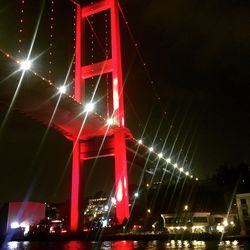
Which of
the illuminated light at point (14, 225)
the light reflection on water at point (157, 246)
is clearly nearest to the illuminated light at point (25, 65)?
the light reflection on water at point (157, 246)

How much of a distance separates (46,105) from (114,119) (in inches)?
193

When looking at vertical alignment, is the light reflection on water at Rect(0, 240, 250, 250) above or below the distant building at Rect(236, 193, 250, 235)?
below

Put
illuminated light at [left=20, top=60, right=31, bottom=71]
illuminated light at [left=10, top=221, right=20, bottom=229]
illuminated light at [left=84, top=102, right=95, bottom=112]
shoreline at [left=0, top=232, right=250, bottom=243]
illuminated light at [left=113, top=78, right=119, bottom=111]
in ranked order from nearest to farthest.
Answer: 1. shoreline at [left=0, top=232, right=250, bottom=243]
2. illuminated light at [left=20, top=60, right=31, bottom=71]
3. illuminated light at [left=84, top=102, right=95, bottom=112]
4. illuminated light at [left=113, top=78, right=119, bottom=111]
5. illuminated light at [left=10, top=221, right=20, bottom=229]

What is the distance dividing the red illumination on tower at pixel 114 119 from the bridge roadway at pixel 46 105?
68 centimetres

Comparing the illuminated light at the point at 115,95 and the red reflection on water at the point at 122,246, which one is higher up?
the illuminated light at the point at 115,95

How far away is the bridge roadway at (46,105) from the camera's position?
14463 mm

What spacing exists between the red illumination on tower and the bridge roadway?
2.24ft

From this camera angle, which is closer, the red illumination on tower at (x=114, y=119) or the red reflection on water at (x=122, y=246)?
the red reflection on water at (x=122, y=246)

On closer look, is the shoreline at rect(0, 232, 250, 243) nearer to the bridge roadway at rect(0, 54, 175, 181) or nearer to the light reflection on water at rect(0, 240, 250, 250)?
the light reflection on water at rect(0, 240, 250, 250)

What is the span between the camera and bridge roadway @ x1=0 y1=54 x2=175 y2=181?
14.5 m

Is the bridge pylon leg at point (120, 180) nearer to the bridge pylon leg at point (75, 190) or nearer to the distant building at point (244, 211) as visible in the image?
the bridge pylon leg at point (75, 190)

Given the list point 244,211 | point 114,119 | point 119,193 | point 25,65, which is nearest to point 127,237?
point 119,193

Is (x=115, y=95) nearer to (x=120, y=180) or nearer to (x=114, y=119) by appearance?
(x=114, y=119)

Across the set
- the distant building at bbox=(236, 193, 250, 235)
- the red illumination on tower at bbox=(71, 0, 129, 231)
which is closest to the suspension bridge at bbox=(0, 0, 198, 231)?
the red illumination on tower at bbox=(71, 0, 129, 231)
